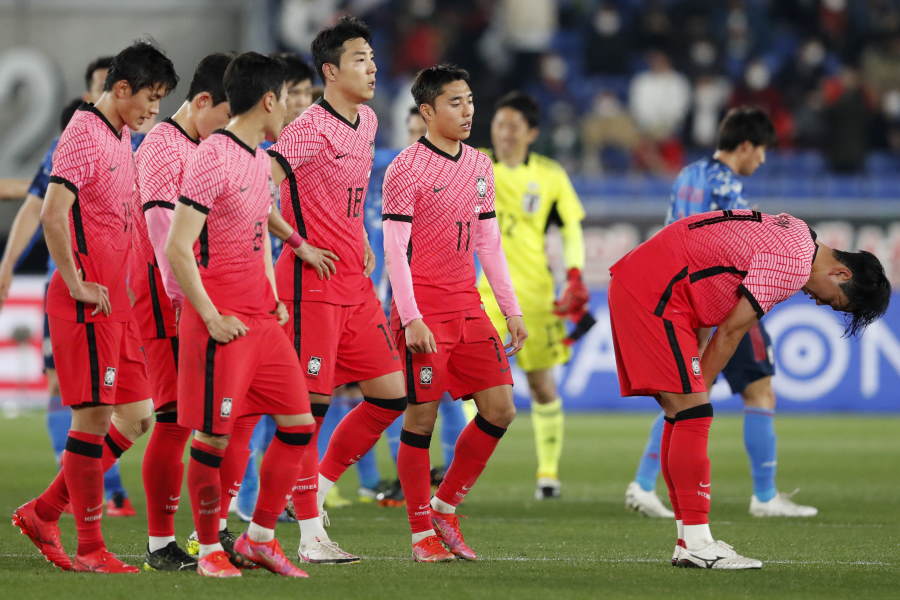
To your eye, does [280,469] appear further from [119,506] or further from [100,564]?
[119,506]

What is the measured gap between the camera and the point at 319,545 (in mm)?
6352

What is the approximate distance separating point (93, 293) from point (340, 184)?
47.5 inches

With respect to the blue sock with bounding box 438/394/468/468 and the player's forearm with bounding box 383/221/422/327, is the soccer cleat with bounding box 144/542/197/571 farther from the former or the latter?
the blue sock with bounding box 438/394/468/468

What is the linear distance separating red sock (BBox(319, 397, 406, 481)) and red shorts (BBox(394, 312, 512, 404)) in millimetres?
123

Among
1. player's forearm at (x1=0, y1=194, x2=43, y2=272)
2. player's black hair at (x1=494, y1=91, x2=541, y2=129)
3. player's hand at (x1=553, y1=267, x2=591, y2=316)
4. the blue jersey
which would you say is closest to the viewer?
player's forearm at (x1=0, y1=194, x2=43, y2=272)

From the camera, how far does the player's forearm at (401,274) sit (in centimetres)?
651

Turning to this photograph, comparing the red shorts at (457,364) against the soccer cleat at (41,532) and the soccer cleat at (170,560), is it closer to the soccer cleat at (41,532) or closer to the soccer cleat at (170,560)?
the soccer cleat at (170,560)

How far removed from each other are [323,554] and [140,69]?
2.22 metres

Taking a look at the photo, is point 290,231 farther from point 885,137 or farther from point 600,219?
point 885,137

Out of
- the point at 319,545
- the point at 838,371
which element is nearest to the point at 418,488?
the point at 319,545

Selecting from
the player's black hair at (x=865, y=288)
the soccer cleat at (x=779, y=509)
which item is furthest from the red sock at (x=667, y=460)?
the soccer cleat at (x=779, y=509)

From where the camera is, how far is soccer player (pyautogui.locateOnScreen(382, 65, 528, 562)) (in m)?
6.64

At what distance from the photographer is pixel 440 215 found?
670 cm

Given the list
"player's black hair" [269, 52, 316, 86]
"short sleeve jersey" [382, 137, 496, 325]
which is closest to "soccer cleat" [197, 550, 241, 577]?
"short sleeve jersey" [382, 137, 496, 325]
